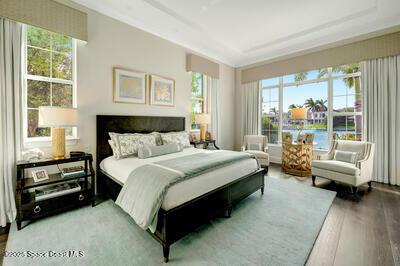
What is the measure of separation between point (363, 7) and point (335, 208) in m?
3.41

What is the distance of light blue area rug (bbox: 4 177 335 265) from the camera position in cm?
171

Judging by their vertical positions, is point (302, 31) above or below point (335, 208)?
above

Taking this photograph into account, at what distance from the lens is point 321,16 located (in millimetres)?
3531

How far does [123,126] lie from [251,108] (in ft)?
12.9

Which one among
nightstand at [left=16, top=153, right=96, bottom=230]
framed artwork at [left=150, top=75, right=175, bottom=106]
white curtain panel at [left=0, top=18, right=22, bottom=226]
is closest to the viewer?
nightstand at [left=16, top=153, right=96, bottom=230]

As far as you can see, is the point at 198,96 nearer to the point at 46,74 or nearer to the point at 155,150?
the point at 155,150

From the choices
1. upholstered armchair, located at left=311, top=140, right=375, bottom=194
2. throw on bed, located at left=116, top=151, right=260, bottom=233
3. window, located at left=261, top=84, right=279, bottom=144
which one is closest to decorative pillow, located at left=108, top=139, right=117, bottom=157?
throw on bed, located at left=116, top=151, right=260, bottom=233

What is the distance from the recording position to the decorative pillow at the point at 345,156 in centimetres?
355

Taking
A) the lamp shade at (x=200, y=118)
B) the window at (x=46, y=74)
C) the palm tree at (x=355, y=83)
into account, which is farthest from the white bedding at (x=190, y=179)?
the palm tree at (x=355, y=83)

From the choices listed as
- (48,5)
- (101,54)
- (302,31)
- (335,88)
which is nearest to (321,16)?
(302,31)

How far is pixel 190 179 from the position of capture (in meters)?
2.03

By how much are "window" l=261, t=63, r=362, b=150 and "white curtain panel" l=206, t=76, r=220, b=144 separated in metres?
1.54

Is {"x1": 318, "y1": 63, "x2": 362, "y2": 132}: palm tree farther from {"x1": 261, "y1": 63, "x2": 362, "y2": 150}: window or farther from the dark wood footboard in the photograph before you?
the dark wood footboard

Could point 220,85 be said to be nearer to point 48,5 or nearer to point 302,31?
point 302,31
